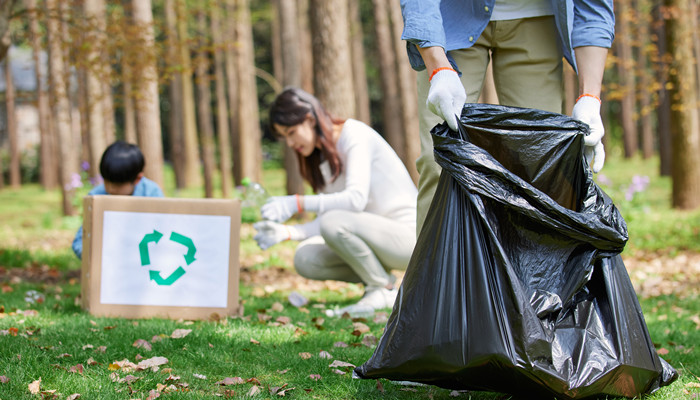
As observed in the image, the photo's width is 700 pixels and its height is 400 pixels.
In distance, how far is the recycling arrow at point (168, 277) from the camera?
347 cm

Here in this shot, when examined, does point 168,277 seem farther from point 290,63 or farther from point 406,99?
point 406,99

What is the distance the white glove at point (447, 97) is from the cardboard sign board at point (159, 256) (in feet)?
5.29

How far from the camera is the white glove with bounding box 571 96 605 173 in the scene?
2.19 meters

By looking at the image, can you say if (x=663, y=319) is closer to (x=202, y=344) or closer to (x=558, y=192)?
(x=558, y=192)

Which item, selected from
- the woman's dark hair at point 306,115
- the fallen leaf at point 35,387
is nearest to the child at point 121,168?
the woman's dark hair at point 306,115

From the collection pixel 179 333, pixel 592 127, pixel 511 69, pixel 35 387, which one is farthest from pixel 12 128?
pixel 592 127

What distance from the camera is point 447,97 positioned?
2107 mm

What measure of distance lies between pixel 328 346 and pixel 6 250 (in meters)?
4.55

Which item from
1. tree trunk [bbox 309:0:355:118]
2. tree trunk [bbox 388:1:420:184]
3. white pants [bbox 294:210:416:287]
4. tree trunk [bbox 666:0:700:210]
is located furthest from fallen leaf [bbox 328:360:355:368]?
tree trunk [bbox 388:1:420:184]

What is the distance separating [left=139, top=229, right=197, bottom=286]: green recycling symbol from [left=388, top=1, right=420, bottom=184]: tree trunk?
708cm

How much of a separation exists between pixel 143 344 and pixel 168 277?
0.70 meters

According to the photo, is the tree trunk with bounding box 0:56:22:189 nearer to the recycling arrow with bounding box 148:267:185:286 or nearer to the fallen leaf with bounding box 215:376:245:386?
the recycling arrow with bounding box 148:267:185:286

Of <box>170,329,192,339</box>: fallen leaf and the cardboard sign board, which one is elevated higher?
the cardboard sign board

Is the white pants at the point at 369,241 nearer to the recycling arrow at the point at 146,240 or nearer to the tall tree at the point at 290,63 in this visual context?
the recycling arrow at the point at 146,240
